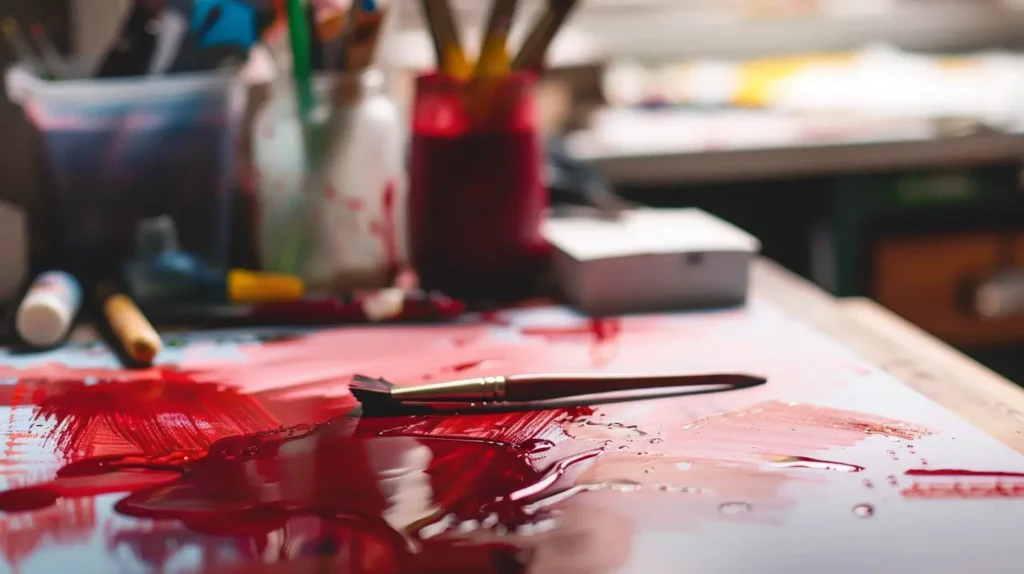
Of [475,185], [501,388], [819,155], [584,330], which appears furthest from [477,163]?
[819,155]

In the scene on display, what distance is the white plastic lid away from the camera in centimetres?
67

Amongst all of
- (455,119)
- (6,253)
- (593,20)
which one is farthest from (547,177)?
(593,20)

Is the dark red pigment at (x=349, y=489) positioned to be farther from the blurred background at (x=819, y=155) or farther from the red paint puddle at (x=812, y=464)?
the blurred background at (x=819, y=155)

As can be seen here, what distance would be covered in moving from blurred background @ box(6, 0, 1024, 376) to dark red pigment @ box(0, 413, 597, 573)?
389 mm

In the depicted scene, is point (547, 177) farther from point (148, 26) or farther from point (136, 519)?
point (136, 519)

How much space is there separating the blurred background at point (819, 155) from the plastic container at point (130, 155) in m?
0.10

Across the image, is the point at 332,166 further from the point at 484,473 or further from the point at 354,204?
the point at 484,473

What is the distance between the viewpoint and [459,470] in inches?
18.5

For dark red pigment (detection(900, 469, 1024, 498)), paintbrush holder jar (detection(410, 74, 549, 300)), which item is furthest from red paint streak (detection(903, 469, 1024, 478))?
paintbrush holder jar (detection(410, 74, 549, 300))

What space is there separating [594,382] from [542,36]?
305 mm

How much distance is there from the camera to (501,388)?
1.81 feet

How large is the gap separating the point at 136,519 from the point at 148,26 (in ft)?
1.40

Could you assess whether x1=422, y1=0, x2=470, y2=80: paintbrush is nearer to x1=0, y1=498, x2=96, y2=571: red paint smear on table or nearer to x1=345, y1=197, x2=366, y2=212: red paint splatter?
x1=345, y1=197, x2=366, y2=212: red paint splatter

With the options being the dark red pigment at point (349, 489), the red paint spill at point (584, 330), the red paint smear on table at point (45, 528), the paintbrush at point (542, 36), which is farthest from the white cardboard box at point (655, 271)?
the red paint smear on table at point (45, 528)
